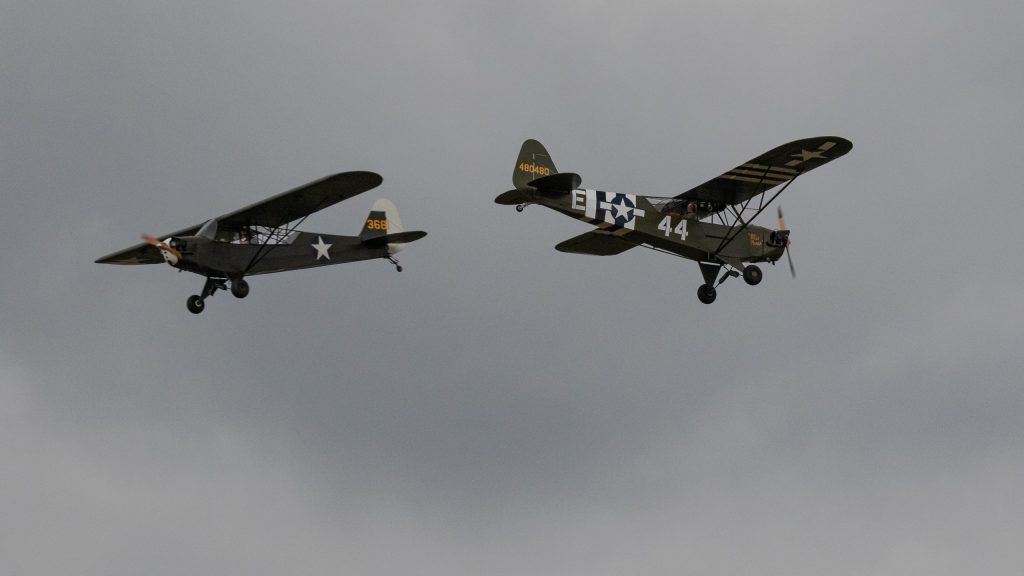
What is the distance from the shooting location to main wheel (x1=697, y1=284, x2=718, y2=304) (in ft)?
133

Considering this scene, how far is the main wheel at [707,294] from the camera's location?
40500mm

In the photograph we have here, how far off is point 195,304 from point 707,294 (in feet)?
37.2

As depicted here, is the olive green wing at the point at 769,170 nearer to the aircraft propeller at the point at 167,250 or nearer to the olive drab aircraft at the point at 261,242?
the olive drab aircraft at the point at 261,242

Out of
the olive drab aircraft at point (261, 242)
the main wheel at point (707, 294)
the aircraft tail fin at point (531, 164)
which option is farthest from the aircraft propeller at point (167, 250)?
the main wheel at point (707, 294)

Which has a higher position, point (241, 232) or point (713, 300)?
point (241, 232)

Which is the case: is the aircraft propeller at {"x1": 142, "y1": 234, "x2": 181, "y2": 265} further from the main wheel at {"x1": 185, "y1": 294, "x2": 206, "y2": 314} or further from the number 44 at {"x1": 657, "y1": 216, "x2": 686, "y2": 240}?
the number 44 at {"x1": 657, "y1": 216, "x2": 686, "y2": 240}

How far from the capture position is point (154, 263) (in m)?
42.6

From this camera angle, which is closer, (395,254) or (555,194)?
(555,194)

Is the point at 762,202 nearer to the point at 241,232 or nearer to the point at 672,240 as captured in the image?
the point at 672,240

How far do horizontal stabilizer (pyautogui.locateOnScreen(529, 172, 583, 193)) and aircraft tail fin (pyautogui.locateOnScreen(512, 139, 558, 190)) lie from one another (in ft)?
1.70

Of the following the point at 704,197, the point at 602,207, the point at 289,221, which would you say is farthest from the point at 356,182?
the point at 704,197

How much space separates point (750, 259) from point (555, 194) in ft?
16.7

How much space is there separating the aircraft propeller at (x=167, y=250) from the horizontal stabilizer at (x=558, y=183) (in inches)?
303

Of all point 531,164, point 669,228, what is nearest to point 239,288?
point 531,164
